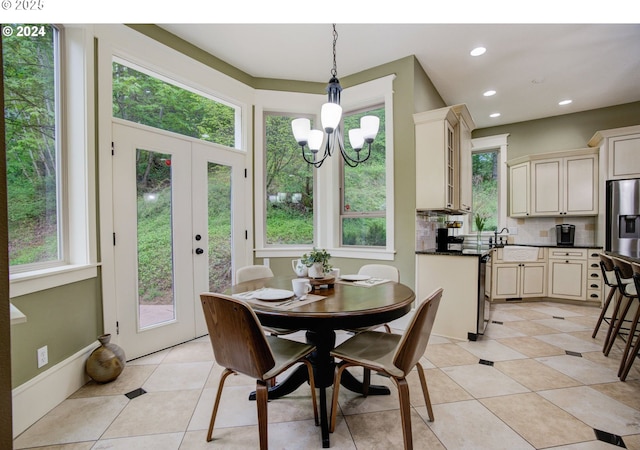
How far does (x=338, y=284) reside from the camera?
7.58 feet

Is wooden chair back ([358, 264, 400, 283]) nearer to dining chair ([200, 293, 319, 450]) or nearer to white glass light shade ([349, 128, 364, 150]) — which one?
white glass light shade ([349, 128, 364, 150])

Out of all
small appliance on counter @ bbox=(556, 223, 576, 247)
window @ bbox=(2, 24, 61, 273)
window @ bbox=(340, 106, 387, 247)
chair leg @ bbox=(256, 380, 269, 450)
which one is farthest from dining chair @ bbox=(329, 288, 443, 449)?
small appliance on counter @ bbox=(556, 223, 576, 247)

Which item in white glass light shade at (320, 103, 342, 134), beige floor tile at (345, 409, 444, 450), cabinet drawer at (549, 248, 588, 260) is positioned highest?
white glass light shade at (320, 103, 342, 134)

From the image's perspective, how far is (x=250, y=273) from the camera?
2.74 m

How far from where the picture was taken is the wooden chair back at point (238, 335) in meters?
1.43

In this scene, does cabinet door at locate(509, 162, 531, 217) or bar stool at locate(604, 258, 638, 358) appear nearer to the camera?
bar stool at locate(604, 258, 638, 358)

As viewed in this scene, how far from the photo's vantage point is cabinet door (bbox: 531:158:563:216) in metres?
4.85

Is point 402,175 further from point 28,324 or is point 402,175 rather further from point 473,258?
point 28,324

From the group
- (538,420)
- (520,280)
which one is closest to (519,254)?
(520,280)

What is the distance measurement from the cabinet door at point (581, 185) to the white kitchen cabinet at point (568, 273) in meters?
0.67

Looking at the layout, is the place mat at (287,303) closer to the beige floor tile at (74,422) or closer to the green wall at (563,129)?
the beige floor tile at (74,422)

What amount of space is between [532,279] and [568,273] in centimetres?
48

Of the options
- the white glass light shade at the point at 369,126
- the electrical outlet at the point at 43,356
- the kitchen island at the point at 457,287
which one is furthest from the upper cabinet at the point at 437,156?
the electrical outlet at the point at 43,356

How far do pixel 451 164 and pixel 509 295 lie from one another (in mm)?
2534
